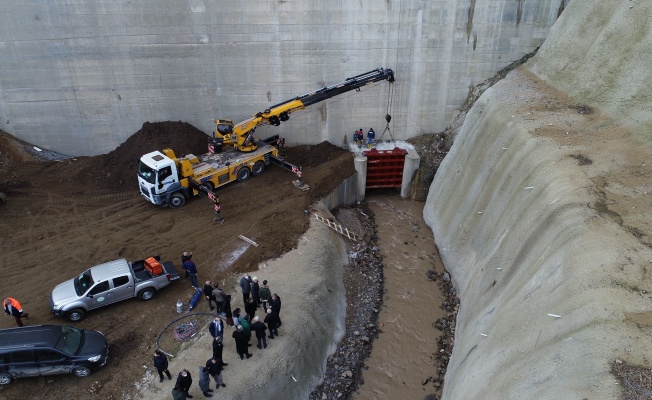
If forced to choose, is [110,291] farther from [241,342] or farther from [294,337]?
[294,337]

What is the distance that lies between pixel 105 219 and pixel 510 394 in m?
16.4

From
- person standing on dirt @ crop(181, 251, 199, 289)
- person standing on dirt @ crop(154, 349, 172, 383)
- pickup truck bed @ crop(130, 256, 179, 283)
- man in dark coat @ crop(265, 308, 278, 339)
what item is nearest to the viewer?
person standing on dirt @ crop(154, 349, 172, 383)

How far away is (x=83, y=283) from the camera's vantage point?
13.5 m

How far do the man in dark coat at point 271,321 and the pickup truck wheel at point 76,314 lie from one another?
5685 mm

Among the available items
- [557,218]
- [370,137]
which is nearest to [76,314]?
[557,218]

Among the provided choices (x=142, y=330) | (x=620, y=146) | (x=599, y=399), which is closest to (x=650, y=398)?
(x=599, y=399)

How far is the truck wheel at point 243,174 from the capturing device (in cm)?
2102

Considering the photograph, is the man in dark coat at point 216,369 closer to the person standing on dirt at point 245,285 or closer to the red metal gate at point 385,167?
the person standing on dirt at point 245,285

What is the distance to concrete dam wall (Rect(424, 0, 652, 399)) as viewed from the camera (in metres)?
9.37

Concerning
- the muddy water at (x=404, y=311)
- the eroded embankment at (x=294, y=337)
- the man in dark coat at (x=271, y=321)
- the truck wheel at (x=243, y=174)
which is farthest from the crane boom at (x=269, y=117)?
the man in dark coat at (x=271, y=321)

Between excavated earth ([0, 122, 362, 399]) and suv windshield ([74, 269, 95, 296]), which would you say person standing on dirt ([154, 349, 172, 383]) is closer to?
excavated earth ([0, 122, 362, 399])

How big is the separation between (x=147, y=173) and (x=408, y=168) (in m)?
12.7

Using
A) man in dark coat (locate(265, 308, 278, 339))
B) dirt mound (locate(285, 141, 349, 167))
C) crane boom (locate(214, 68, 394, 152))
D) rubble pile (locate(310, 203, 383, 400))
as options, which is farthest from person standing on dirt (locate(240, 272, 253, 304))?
dirt mound (locate(285, 141, 349, 167))

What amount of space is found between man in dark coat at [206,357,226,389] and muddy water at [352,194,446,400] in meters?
4.45
